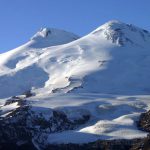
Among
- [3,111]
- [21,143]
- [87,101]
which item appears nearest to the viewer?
[21,143]

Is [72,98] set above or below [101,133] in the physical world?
above

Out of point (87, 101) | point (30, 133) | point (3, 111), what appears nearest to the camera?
point (30, 133)

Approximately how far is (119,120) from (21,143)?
1420 inches

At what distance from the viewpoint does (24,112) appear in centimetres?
16275

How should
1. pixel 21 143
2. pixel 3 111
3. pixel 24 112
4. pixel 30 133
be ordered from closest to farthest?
1. pixel 21 143
2. pixel 30 133
3. pixel 24 112
4. pixel 3 111

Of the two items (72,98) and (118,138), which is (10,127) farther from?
(72,98)

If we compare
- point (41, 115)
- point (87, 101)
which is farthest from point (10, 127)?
point (87, 101)

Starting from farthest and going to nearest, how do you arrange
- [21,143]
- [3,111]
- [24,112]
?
1. [3,111]
2. [24,112]
3. [21,143]

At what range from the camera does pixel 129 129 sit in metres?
155

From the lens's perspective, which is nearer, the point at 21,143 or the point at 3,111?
the point at 21,143

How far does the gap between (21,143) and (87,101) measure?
48.9 meters

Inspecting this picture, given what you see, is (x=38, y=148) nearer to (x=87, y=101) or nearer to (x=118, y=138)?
(x=118, y=138)

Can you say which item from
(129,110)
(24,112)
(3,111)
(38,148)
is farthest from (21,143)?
(129,110)

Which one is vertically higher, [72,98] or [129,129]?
[72,98]
